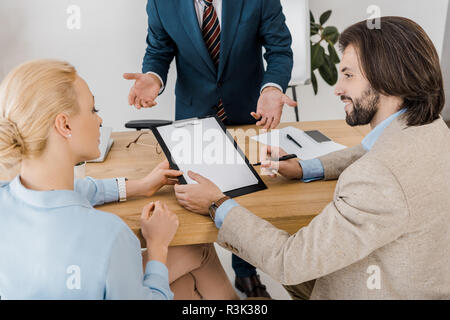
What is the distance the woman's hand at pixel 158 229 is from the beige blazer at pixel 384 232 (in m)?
0.20

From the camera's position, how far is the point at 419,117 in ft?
3.53

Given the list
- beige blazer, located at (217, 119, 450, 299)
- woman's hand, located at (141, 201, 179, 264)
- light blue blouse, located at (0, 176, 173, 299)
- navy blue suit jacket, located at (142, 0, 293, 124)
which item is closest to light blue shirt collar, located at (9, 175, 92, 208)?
light blue blouse, located at (0, 176, 173, 299)

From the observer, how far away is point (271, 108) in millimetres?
1670

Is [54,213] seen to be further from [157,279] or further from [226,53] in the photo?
[226,53]

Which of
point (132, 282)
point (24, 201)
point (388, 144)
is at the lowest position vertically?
point (132, 282)

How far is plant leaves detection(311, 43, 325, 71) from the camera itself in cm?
312

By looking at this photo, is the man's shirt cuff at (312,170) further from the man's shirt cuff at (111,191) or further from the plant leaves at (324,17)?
the plant leaves at (324,17)

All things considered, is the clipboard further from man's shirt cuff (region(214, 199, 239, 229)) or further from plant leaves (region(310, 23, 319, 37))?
plant leaves (region(310, 23, 319, 37))

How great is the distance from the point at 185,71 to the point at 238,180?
3.20 ft

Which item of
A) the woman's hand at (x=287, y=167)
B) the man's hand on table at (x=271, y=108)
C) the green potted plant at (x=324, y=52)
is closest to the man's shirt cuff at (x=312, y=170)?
the woman's hand at (x=287, y=167)

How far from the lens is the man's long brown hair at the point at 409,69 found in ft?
3.56

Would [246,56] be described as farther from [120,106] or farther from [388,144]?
[120,106]

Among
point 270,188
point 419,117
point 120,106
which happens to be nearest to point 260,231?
point 270,188

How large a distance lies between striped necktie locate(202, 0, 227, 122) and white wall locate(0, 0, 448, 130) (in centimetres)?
108
